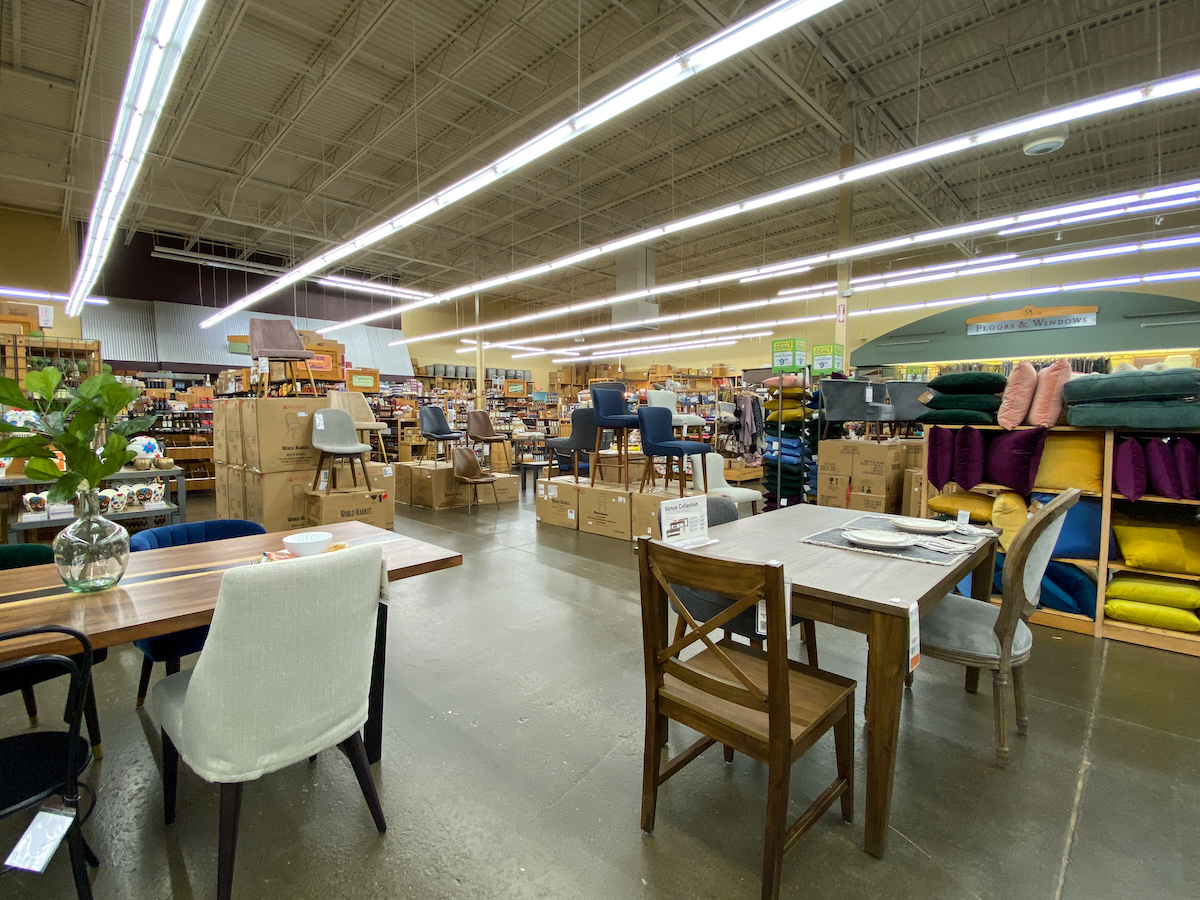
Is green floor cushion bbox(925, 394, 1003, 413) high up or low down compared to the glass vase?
up

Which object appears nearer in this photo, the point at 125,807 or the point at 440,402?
the point at 125,807

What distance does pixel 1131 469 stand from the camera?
107 inches

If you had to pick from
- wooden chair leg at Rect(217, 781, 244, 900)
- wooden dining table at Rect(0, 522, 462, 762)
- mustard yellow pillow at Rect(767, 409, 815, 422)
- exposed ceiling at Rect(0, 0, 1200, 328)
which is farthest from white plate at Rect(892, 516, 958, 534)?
exposed ceiling at Rect(0, 0, 1200, 328)

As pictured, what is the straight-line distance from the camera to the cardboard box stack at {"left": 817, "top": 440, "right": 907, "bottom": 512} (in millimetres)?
4883

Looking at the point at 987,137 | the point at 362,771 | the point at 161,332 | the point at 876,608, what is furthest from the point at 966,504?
the point at 161,332

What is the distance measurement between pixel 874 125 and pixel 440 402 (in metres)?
9.44

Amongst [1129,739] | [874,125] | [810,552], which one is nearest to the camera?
[810,552]

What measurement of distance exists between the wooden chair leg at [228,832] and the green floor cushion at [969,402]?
3916 mm

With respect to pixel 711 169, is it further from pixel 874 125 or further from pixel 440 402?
pixel 440 402

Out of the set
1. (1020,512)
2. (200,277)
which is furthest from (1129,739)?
(200,277)

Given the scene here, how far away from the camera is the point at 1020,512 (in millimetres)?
2975

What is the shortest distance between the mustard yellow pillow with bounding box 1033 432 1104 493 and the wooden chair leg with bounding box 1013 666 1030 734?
60.5 inches

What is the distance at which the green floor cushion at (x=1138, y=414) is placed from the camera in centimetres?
255

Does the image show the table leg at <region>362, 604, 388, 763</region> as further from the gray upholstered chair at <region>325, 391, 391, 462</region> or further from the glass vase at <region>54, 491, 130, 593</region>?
the gray upholstered chair at <region>325, 391, 391, 462</region>
